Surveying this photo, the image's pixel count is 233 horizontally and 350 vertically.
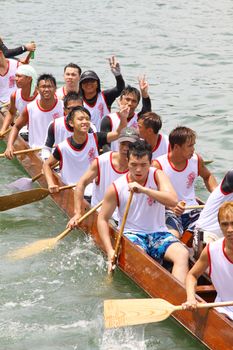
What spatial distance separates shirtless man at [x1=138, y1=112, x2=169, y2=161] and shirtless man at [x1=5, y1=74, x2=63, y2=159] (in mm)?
2492

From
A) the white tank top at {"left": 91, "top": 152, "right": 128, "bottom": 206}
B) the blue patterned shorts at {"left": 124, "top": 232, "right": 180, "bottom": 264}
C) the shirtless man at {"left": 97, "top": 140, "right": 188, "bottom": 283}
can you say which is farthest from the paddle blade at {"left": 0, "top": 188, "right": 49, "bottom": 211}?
the blue patterned shorts at {"left": 124, "top": 232, "right": 180, "bottom": 264}

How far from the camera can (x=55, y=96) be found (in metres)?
13.5

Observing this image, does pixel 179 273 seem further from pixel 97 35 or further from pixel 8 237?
pixel 97 35

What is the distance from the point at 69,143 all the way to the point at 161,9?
19.0 metres

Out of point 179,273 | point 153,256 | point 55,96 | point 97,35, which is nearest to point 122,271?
point 153,256

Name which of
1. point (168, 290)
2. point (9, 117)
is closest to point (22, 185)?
point (9, 117)

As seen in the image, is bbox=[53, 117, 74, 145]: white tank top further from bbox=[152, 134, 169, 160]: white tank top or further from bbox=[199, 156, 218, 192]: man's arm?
bbox=[199, 156, 218, 192]: man's arm

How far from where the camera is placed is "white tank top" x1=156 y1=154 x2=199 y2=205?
33.7 ft

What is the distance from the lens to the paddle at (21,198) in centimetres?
1177

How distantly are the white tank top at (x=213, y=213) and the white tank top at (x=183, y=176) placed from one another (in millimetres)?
995

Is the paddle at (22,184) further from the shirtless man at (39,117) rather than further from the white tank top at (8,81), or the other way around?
the white tank top at (8,81)

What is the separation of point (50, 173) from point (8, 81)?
5376mm

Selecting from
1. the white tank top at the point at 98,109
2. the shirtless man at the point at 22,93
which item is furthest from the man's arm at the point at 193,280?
the shirtless man at the point at 22,93

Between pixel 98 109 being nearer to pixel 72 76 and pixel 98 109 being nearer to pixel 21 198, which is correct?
pixel 72 76
